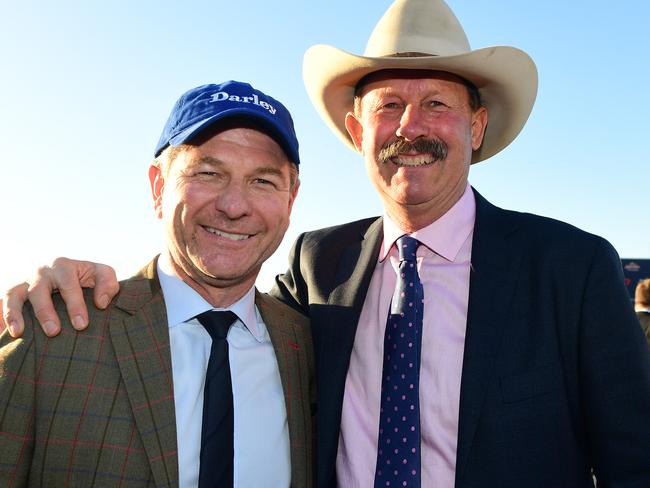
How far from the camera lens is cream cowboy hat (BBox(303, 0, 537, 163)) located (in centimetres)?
286

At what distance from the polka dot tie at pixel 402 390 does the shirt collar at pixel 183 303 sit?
598 mm

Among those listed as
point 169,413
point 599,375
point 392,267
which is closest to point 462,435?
point 599,375

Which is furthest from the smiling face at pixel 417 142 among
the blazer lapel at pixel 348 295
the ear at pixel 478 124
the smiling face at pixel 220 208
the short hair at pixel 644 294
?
the short hair at pixel 644 294

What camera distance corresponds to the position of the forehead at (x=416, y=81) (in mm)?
2842

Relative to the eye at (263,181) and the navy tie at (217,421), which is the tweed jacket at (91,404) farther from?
the eye at (263,181)

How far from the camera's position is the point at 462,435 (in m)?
2.22

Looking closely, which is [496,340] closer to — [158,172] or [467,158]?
[467,158]

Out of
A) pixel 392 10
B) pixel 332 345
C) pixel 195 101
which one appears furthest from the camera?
pixel 392 10

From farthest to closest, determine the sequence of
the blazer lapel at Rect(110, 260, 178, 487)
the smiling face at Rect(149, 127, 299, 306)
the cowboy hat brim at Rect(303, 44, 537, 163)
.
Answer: the cowboy hat brim at Rect(303, 44, 537, 163)
the smiling face at Rect(149, 127, 299, 306)
the blazer lapel at Rect(110, 260, 178, 487)

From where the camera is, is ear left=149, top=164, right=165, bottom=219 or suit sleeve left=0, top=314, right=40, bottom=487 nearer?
Result: suit sleeve left=0, top=314, right=40, bottom=487

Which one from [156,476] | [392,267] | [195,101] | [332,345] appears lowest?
[156,476]

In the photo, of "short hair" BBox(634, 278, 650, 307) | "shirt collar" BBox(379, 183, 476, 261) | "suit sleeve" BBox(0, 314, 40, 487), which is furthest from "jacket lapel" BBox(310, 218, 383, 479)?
"short hair" BBox(634, 278, 650, 307)

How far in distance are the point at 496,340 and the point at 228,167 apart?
52.0 inches

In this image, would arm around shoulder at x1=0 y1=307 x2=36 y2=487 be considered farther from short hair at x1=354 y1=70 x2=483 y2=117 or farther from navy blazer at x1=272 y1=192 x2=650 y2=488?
short hair at x1=354 y1=70 x2=483 y2=117
